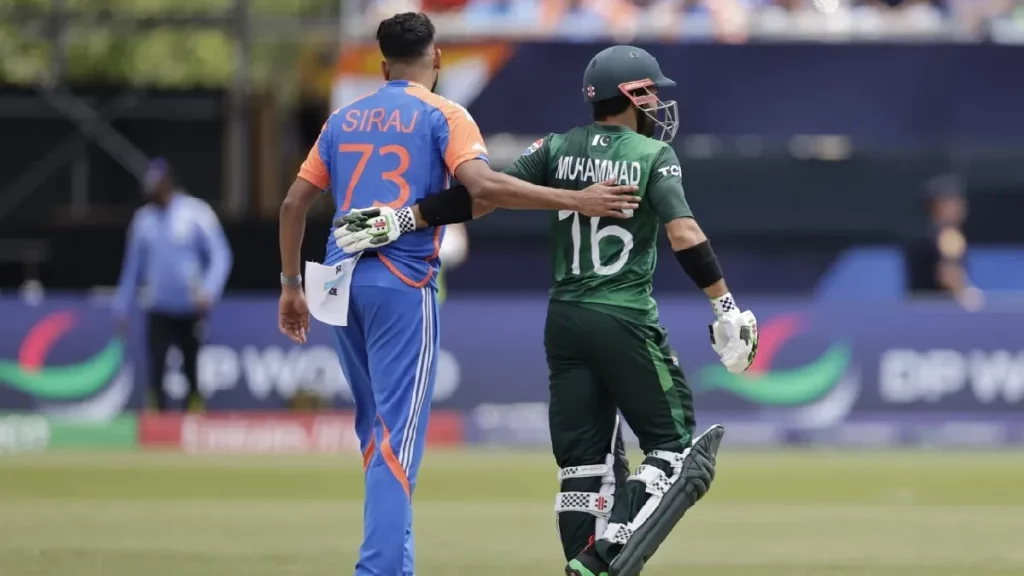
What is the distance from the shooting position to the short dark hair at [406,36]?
625cm

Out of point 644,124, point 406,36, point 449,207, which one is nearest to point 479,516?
point 644,124

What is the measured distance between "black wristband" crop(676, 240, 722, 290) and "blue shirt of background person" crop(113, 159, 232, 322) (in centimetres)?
882

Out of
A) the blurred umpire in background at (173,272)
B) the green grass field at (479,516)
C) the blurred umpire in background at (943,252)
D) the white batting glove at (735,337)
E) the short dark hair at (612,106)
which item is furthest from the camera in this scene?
the blurred umpire in background at (943,252)

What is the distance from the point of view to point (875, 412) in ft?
48.7

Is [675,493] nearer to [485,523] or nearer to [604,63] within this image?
[604,63]

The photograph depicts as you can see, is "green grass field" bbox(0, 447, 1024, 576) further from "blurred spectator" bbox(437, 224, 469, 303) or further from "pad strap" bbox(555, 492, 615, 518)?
"blurred spectator" bbox(437, 224, 469, 303)

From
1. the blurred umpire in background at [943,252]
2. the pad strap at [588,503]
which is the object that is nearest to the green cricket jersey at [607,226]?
the pad strap at [588,503]

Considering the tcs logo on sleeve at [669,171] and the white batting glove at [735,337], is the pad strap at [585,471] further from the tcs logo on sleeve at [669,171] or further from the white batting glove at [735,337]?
the tcs logo on sleeve at [669,171]

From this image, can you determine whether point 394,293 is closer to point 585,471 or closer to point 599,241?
point 599,241

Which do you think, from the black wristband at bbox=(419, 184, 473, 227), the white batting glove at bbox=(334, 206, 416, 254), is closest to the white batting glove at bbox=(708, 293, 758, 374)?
the black wristband at bbox=(419, 184, 473, 227)

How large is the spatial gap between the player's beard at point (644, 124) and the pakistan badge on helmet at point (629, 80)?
5 cm

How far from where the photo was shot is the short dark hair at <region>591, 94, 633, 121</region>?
659cm

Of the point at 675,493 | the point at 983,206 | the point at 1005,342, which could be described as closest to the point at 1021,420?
the point at 1005,342

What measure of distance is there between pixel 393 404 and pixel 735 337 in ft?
3.97
